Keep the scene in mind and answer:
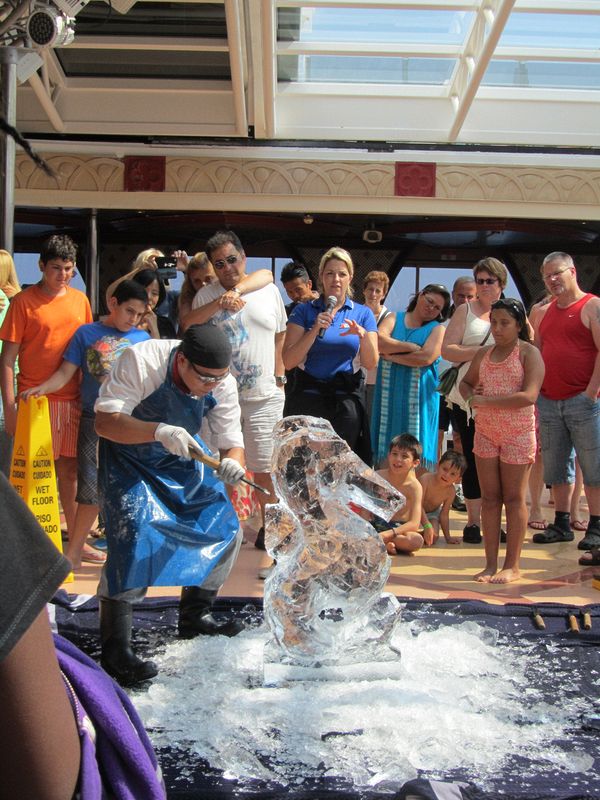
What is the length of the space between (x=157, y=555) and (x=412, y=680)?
94 cm

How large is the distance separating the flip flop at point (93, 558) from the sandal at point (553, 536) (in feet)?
8.21

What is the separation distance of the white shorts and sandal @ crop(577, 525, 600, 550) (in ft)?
6.20

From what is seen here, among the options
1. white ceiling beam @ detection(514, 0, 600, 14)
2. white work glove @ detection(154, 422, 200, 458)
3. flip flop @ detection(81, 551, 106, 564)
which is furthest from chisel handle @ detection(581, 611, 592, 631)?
white ceiling beam @ detection(514, 0, 600, 14)

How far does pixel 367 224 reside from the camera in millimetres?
10133

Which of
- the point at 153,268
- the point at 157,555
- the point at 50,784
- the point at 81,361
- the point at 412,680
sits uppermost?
the point at 153,268

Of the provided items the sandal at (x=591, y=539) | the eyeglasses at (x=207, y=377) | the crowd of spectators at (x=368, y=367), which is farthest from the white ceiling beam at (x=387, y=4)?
the eyeglasses at (x=207, y=377)

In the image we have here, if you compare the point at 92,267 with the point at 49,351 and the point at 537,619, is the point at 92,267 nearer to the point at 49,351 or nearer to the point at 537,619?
the point at 49,351

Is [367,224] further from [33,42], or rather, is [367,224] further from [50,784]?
[50,784]

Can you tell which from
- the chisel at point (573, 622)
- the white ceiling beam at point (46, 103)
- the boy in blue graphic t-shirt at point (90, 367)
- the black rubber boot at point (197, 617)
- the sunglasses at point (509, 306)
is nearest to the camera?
the black rubber boot at point (197, 617)

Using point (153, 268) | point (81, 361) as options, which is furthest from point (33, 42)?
point (81, 361)

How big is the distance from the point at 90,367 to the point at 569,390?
8.80ft

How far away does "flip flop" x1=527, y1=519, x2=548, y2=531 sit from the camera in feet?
18.8

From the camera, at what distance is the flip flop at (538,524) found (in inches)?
225

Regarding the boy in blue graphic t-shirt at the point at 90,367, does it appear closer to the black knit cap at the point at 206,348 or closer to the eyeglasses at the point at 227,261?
the eyeglasses at the point at 227,261
